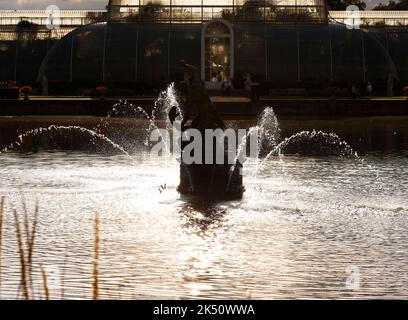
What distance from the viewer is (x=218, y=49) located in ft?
240

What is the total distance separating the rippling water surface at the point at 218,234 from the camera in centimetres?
1227

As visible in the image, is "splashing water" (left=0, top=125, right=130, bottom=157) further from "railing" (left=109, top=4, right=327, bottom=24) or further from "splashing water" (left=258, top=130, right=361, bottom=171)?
"railing" (left=109, top=4, right=327, bottom=24)

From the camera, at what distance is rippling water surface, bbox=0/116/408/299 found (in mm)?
12273

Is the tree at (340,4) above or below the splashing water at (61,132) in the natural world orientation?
above

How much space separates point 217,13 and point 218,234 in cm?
5981

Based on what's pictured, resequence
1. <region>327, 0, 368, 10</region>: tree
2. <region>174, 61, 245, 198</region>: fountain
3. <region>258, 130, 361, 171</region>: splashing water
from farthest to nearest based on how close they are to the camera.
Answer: <region>327, 0, 368, 10</region>: tree
<region>258, 130, 361, 171</region>: splashing water
<region>174, 61, 245, 198</region>: fountain

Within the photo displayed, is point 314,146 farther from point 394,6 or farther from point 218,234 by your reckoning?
point 394,6

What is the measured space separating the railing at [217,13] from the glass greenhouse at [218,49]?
68mm

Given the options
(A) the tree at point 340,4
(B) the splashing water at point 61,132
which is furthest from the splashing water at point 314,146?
(A) the tree at point 340,4

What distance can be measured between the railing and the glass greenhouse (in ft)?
0.22

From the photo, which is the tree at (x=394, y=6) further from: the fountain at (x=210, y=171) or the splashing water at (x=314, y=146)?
the fountain at (x=210, y=171)

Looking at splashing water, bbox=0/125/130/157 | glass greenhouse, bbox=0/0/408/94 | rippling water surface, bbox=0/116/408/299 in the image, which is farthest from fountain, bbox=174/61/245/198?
glass greenhouse, bbox=0/0/408/94
